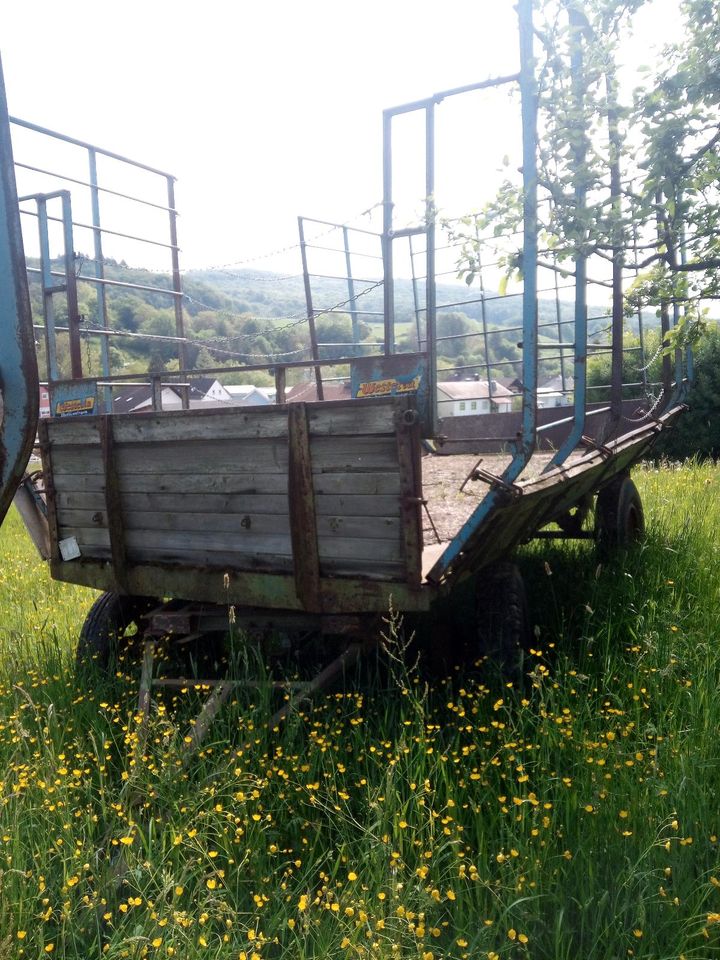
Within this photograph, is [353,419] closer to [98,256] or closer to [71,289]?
[71,289]

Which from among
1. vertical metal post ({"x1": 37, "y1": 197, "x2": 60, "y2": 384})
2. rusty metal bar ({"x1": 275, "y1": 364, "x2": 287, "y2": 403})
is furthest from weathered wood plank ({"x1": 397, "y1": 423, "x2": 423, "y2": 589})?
vertical metal post ({"x1": 37, "y1": 197, "x2": 60, "y2": 384})

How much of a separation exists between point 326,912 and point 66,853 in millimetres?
927

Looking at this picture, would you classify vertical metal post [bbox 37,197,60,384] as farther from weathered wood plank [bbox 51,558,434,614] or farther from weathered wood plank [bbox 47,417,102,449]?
weathered wood plank [bbox 51,558,434,614]

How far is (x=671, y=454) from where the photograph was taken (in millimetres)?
15398

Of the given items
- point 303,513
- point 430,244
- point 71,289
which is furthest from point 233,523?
point 71,289

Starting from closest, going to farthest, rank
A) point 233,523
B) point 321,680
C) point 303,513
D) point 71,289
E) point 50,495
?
point 303,513
point 321,680
point 233,523
point 50,495
point 71,289

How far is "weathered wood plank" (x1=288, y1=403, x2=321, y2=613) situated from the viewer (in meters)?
3.40

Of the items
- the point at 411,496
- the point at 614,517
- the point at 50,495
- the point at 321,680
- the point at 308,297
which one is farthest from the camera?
the point at 308,297

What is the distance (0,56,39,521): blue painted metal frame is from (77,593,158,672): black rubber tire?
9.41ft

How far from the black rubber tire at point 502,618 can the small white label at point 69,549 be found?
2023 millimetres

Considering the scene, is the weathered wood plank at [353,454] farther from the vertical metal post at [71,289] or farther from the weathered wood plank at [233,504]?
the vertical metal post at [71,289]

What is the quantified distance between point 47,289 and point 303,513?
122 inches

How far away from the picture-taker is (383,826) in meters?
2.83

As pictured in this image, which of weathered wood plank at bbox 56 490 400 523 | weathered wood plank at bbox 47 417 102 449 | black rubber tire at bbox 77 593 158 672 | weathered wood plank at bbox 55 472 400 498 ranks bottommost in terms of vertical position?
black rubber tire at bbox 77 593 158 672
